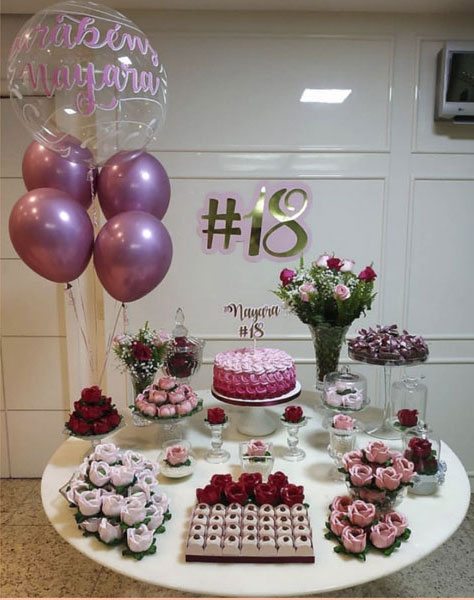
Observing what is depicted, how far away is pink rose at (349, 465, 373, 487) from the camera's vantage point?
4.03 ft

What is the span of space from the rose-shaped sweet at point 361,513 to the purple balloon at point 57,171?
1.35 metres

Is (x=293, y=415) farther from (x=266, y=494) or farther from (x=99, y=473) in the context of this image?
(x=99, y=473)

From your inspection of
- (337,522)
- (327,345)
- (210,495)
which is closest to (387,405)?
(327,345)

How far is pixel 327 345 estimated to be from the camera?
1.91 m

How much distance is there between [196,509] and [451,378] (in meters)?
2.02

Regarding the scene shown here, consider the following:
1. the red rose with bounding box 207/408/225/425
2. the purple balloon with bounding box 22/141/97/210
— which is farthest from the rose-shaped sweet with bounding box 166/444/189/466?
the purple balloon with bounding box 22/141/97/210

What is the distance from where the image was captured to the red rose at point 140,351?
69.2 inches

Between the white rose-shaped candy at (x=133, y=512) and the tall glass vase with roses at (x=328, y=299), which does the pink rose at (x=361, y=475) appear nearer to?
the white rose-shaped candy at (x=133, y=512)

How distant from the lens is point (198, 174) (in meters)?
2.63

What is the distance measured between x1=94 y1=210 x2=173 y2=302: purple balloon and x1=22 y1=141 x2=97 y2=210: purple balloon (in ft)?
0.65

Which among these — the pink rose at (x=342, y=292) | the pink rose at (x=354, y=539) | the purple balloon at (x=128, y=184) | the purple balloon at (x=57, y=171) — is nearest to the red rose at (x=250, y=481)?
the pink rose at (x=354, y=539)

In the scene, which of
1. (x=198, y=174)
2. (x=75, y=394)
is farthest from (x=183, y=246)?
(x=75, y=394)

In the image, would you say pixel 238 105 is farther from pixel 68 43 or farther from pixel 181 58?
pixel 68 43

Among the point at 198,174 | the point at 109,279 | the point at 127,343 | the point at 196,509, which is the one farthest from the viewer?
the point at 198,174
